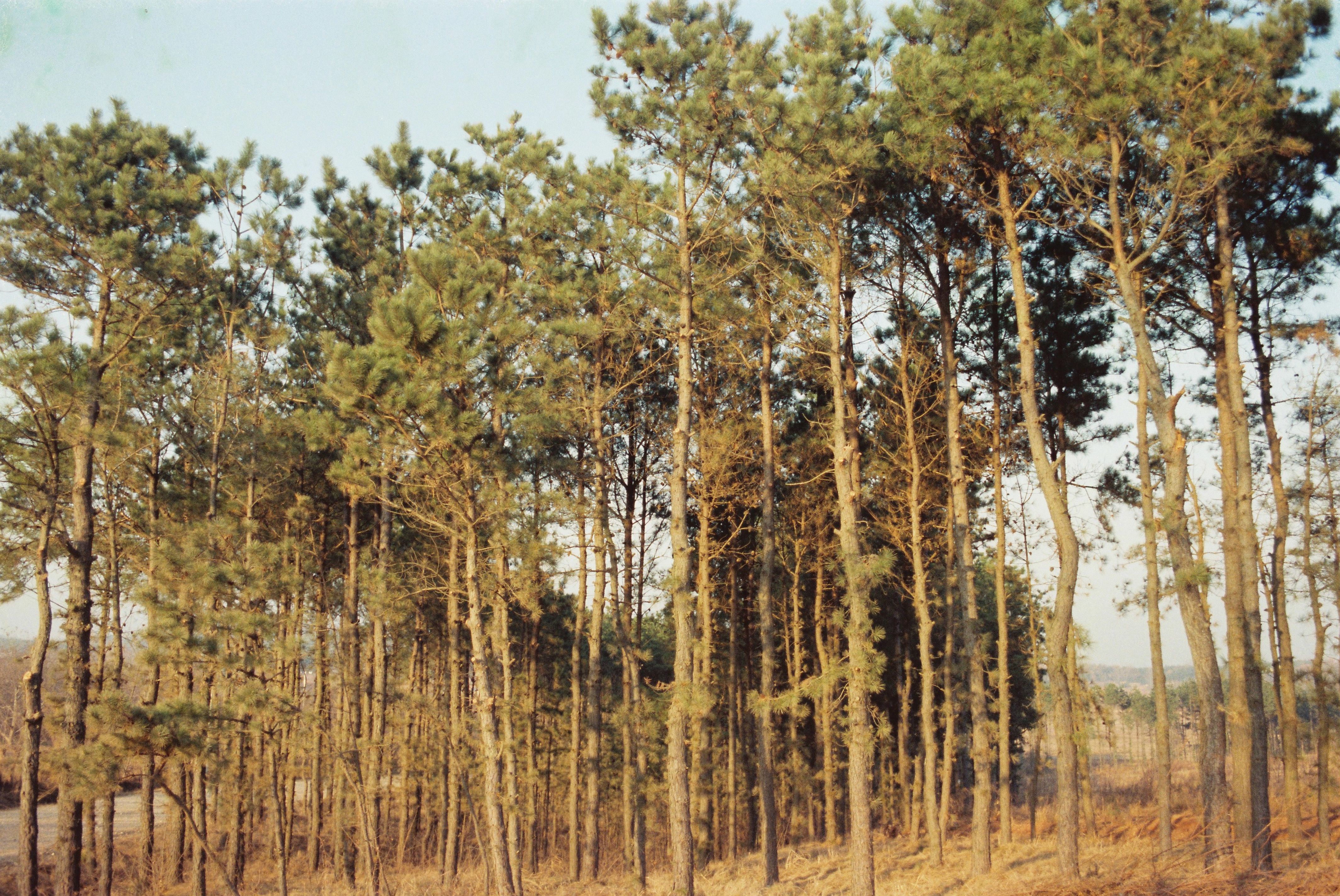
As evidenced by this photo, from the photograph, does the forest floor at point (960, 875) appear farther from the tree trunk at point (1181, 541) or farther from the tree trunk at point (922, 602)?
the tree trunk at point (1181, 541)

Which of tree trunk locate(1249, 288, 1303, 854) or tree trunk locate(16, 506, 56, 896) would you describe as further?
tree trunk locate(1249, 288, 1303, 854)

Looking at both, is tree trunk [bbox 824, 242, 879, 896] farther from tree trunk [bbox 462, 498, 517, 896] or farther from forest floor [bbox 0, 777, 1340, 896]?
tree trunk [bbox 462, 498, 517, 896]

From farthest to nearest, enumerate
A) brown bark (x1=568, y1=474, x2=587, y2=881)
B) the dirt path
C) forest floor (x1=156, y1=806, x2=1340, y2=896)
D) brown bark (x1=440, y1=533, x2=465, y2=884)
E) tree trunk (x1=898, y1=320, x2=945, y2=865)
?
1. the dirt path
2. brown bark (x1=568, y1=474, x2=587, y2=881)
3. tree trunk (x1=898, y1=320, x2=945, y2=865)
4. brown bark (x1=440, y1=533, x2=465, y2=884)
5. forest floor (x1=156, y1=806, x2=1340, y2=896)

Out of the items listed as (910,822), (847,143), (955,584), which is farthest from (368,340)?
(910,822)

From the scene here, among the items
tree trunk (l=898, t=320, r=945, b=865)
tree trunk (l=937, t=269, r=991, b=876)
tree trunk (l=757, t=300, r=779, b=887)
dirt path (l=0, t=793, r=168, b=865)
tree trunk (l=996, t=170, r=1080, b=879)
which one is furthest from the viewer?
dirt path (l=0, t=793, r=168, b=865)

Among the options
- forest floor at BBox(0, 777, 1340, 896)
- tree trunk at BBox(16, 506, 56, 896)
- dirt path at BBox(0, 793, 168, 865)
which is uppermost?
tree trunk at BBox(16, 506, 56, 896)

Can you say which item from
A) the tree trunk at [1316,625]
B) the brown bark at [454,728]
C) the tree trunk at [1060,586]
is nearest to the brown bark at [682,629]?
the brown bark at [454,728]

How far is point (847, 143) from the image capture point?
9.97 metres

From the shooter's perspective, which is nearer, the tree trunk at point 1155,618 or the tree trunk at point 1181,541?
the tree trunk at point 1181,541

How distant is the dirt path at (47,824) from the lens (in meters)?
18.4

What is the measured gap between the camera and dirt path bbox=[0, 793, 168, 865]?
18.4m

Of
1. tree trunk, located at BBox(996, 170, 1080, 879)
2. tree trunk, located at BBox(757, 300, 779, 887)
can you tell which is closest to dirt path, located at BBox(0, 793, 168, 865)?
tree trunk, located at BBox(757, 300, 779, 887)

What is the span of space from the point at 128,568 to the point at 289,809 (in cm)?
957

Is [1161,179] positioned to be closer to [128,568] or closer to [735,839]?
[735,839]
